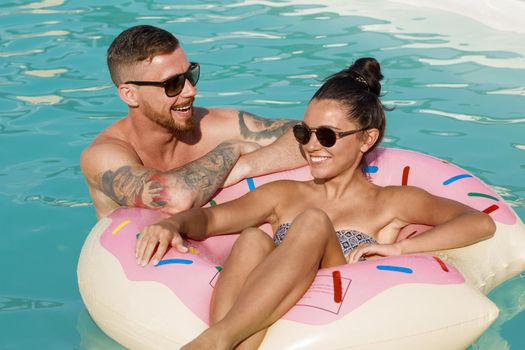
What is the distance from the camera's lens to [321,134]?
12.7 feet

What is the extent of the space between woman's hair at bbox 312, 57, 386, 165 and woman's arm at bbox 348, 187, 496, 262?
282mm

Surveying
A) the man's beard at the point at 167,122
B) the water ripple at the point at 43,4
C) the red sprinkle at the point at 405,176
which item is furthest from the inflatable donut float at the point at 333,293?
the water ripple at the point at 43,4

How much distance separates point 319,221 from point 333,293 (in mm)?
289

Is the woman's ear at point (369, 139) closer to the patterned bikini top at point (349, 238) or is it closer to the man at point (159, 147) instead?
the patterned bikini top at point (349, 238)

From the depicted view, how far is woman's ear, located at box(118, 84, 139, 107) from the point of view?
4.50 meters

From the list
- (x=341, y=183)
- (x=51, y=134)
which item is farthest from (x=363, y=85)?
(x=51, y=134)

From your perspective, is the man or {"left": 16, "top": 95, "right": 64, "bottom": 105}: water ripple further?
{"left": 16, "top": 95, "right": 64, "bottom": 105}: water ripple

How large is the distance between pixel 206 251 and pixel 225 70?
4118mm

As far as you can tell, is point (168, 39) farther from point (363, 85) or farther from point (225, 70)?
point (225, 70)

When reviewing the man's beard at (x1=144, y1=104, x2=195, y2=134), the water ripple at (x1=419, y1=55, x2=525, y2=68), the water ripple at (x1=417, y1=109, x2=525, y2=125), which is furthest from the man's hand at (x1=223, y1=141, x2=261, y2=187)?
the water ripple at (x1=419, y1=55, x2=525, y2=68)

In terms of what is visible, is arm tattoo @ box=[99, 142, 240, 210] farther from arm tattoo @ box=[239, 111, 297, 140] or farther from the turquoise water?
the turquoise water

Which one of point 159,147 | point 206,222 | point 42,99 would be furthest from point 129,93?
point 42,99

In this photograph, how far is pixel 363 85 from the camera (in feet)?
13.3

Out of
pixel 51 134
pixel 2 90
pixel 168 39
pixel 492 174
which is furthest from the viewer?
pixel 2 90
